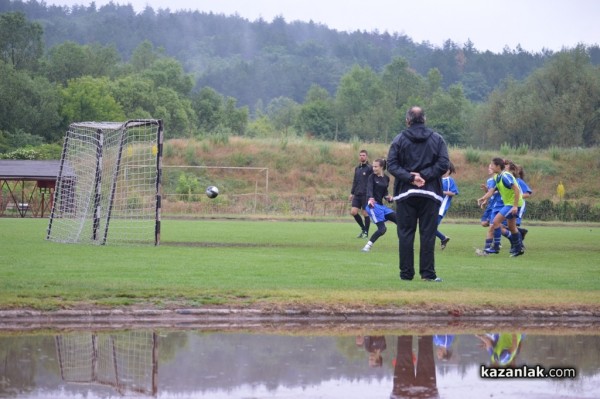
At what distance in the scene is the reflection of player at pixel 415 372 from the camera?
9031 millimetres

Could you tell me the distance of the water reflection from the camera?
9.05m

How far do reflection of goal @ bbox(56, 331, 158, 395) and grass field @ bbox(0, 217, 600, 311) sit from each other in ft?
5.53

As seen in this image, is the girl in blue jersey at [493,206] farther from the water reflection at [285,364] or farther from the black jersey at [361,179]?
the water reflection at [285,364]

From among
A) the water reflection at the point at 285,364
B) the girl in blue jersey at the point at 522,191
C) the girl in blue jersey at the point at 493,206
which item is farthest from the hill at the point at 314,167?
the water reflection at the point at 285,364

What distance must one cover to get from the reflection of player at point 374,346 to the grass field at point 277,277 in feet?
5.61

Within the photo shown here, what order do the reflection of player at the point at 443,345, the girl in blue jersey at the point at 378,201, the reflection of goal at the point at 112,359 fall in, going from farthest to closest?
the girl in blue jersey at the point at 378,201, the reflection of player at the point at 443,345, the reflection of goal at the point at 112,359

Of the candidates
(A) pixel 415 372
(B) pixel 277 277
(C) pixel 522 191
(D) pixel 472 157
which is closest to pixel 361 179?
(C) pixel 522 191

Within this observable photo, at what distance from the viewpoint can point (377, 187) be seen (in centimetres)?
2577

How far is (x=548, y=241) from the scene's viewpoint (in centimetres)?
3131

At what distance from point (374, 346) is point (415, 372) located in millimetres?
1554

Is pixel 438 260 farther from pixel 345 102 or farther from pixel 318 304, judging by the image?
pixel 345 102

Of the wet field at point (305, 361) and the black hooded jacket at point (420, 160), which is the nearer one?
the wet field at point (305, 361)

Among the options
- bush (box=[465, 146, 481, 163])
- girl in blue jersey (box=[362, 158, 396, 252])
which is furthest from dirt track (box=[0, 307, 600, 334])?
bush (box=[465, 146, 481, 163])

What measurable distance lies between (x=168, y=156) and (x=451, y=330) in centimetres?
A: 6631
